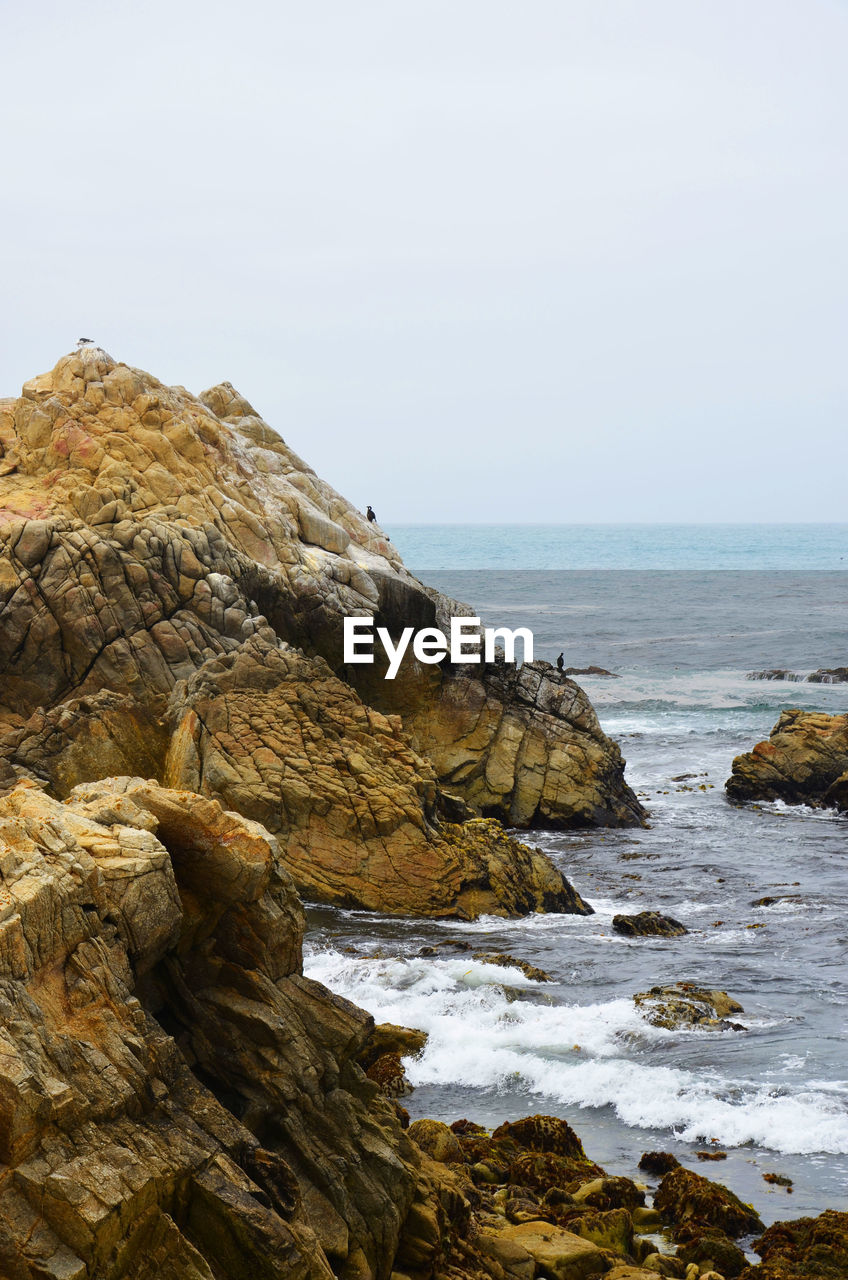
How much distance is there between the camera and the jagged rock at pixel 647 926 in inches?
1013

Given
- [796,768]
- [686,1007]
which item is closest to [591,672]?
[796,768]

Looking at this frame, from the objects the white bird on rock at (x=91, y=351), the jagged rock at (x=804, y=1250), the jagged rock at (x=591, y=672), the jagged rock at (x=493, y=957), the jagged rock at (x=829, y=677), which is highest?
the white bird on rock at (x=91, y=351)

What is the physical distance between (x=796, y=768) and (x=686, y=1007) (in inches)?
836

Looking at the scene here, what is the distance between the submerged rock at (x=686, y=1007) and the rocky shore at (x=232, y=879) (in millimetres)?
136

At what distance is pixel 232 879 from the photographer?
39.5ft

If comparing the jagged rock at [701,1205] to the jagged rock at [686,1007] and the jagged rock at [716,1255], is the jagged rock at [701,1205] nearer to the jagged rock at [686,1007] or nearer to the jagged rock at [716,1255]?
the jagged rock at [716,1255]

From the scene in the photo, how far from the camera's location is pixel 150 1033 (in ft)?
33.6

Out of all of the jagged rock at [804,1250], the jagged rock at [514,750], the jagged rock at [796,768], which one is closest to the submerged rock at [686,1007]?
the jagged rock at [804,1250]

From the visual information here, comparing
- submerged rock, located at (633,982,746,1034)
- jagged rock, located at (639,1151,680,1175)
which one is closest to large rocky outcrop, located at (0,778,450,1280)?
jagged rock, located at (639,1151,680,1175)

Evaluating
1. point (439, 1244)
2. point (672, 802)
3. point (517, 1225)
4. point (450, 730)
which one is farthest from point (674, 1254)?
point (672, 802)

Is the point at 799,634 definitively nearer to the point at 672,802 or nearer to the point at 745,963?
the point at 672,802

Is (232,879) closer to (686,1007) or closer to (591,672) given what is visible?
(686,1007)

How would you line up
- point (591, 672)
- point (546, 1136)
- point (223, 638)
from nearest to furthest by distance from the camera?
point (546, 1136) < point (223, 638) < point (591, 672)

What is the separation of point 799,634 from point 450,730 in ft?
198
